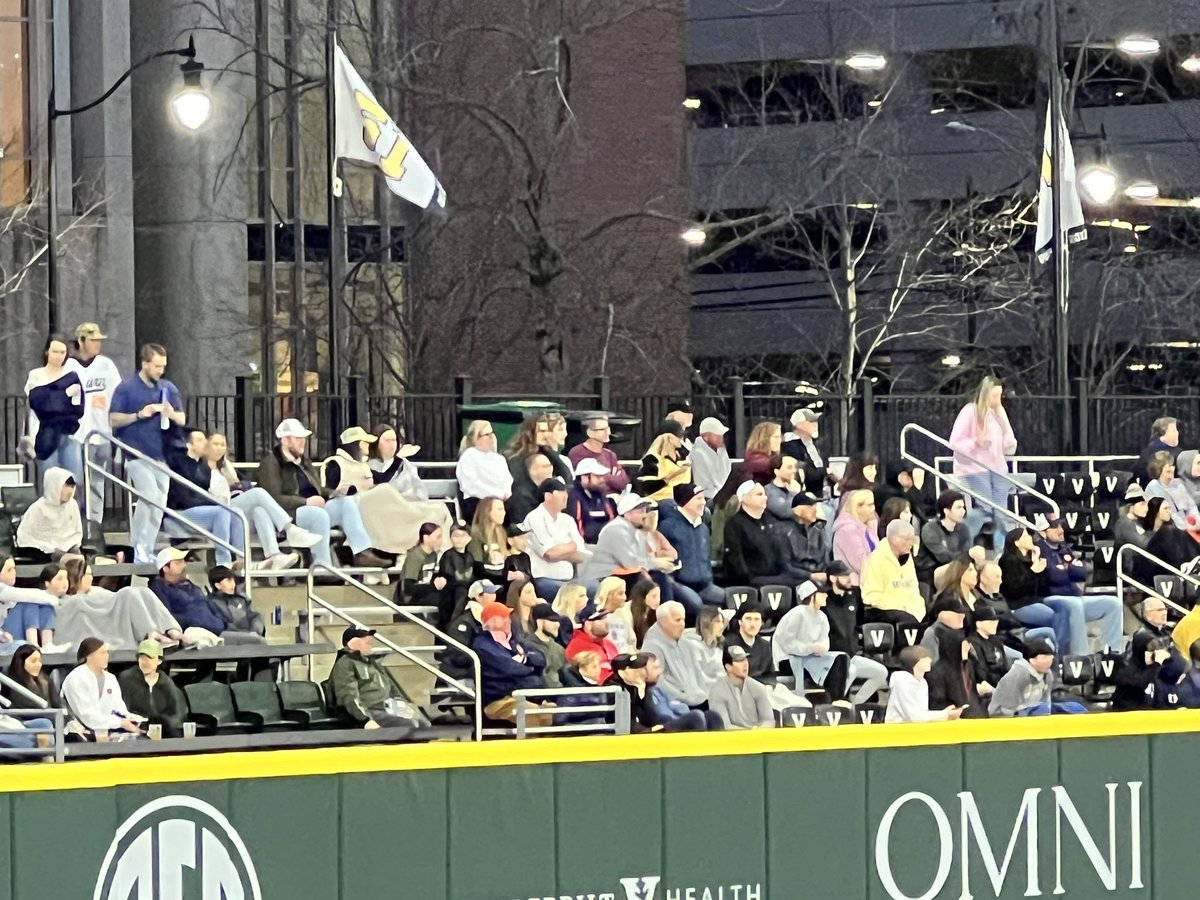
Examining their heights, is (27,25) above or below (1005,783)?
above

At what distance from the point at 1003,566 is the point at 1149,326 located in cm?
1910

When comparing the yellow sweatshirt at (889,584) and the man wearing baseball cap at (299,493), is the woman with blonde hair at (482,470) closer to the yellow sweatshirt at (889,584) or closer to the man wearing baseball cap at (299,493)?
the man wearing baseball cap at (299,493)

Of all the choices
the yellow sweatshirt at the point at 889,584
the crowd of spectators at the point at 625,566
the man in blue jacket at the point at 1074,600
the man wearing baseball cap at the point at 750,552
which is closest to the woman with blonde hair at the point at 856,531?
the crowd of spectators at the point at 625,566

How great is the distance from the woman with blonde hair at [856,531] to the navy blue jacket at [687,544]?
1056mm

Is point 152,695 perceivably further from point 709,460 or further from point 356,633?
point 709,460

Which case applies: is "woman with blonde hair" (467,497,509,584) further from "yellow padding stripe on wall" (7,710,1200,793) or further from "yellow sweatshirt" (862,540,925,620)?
"yellow padding stripe on wall" (7,710,1200,793)

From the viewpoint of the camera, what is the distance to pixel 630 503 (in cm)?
1556

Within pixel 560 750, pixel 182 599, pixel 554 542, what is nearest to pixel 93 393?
pixel 182 599

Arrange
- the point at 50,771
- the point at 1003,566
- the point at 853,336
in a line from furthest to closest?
the point at 853,336
the point at 1003,566
the point at 50,771

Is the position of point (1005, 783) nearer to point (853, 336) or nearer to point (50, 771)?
point (50, 771)

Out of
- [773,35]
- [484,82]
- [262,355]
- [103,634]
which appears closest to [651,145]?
[773,35]

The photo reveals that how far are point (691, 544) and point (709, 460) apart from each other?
7.69 ft

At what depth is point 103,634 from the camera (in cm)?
1323

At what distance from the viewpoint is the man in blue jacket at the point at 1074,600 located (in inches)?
634
